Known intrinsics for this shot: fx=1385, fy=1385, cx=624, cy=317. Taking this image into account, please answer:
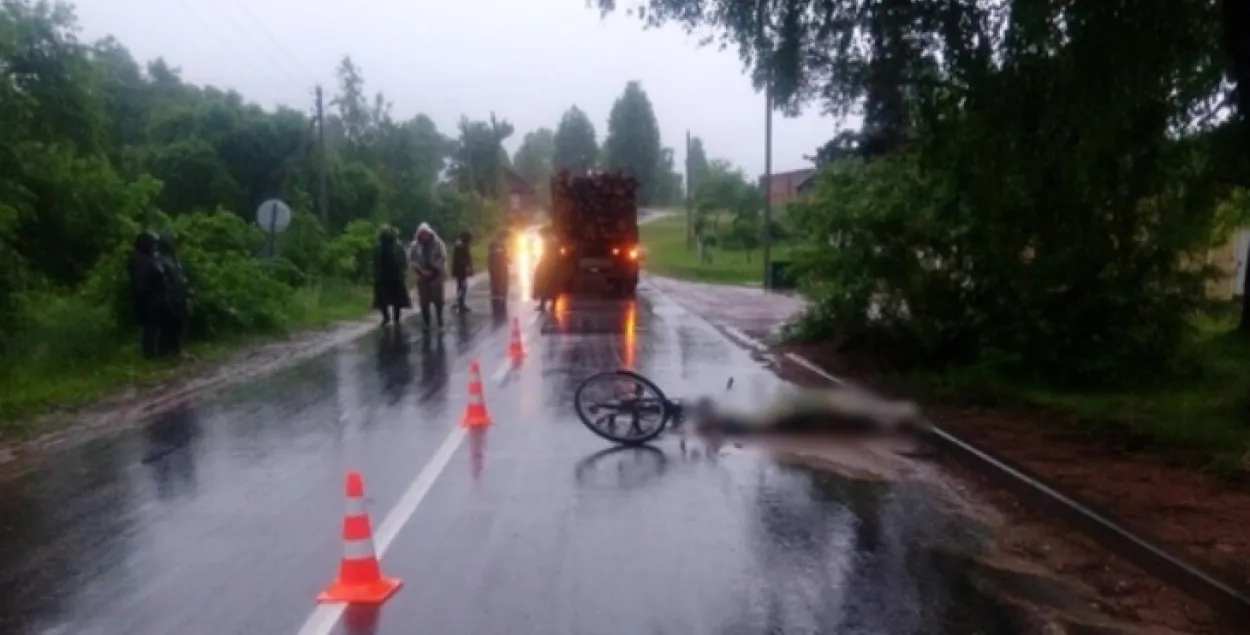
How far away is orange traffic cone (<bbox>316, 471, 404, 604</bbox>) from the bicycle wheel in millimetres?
4972

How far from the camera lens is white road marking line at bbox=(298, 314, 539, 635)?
22.1 feet

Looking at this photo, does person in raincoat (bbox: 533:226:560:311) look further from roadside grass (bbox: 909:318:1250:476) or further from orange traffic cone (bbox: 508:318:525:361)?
roadside grass (bbox: 909:318:1250:476)

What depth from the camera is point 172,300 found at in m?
18.4

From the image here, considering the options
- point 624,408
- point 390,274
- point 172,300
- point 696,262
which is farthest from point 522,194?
point 624,408

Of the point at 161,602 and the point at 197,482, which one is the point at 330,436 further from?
the point at 161,602

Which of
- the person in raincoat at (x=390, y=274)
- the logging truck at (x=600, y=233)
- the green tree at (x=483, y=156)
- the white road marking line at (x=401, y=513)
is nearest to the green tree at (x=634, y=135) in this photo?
the green tree at (x=483, y=156)

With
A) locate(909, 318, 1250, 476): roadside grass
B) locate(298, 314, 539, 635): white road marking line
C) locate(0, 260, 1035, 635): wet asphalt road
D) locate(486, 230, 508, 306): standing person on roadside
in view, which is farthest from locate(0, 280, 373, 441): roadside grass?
locate(909, 318, 1250, 476): roadside grass

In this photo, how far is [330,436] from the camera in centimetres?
1284

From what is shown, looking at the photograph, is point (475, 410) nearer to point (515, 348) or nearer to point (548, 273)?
point (515, 348)

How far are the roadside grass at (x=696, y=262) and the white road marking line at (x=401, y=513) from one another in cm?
2439

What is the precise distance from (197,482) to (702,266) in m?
50.8

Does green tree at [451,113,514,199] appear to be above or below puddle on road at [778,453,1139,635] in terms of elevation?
above

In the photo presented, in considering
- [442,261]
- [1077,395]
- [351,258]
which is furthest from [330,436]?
Result: [351,258]

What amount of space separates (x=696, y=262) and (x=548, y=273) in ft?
103
